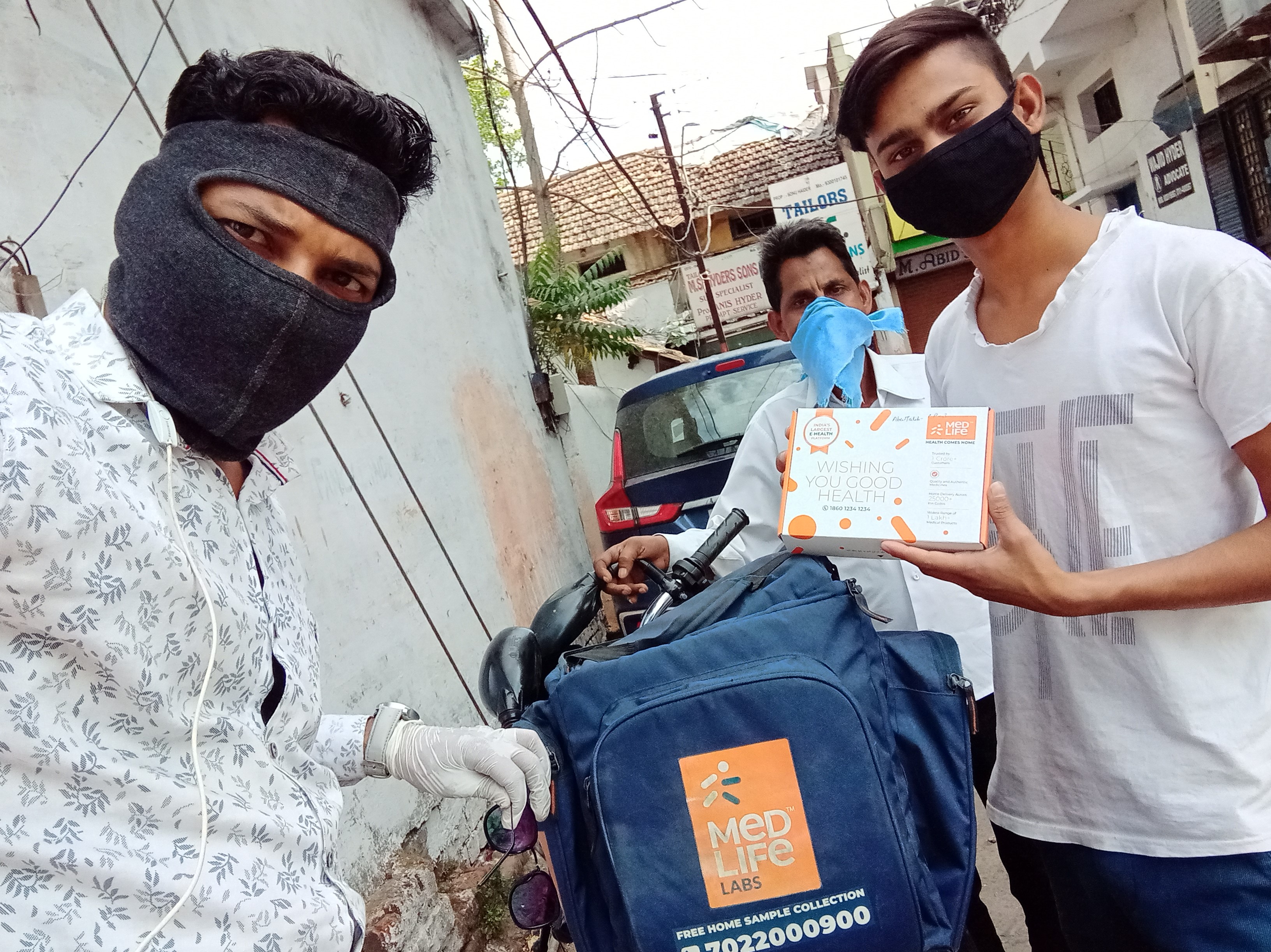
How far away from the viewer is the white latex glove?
3.60 ft

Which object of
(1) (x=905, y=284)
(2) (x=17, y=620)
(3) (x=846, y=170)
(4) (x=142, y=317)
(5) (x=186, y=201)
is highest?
(3) (x=846, y=170)

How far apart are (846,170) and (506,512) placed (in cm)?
1103

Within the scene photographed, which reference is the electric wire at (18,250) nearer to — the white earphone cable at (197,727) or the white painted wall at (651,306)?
the white earphone cable at (197,727)

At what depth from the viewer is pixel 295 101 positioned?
1235 mm

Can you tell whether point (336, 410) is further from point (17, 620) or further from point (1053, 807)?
point (1053, 807)

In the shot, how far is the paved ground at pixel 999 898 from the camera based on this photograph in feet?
7.63

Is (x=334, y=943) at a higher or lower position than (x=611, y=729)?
lower

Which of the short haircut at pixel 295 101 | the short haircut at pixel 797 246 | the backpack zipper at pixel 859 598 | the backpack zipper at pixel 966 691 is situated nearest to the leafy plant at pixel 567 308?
the short haircut at pixel 797 246

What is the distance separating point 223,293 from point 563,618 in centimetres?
74

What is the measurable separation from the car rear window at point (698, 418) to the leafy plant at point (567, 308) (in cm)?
182

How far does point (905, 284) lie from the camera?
54.6 feet

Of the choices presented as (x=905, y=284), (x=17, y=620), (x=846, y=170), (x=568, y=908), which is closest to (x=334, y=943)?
(x=568, y=908)

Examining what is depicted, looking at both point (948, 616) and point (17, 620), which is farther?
point (948, 616)

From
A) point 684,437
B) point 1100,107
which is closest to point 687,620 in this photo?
point 684,437
